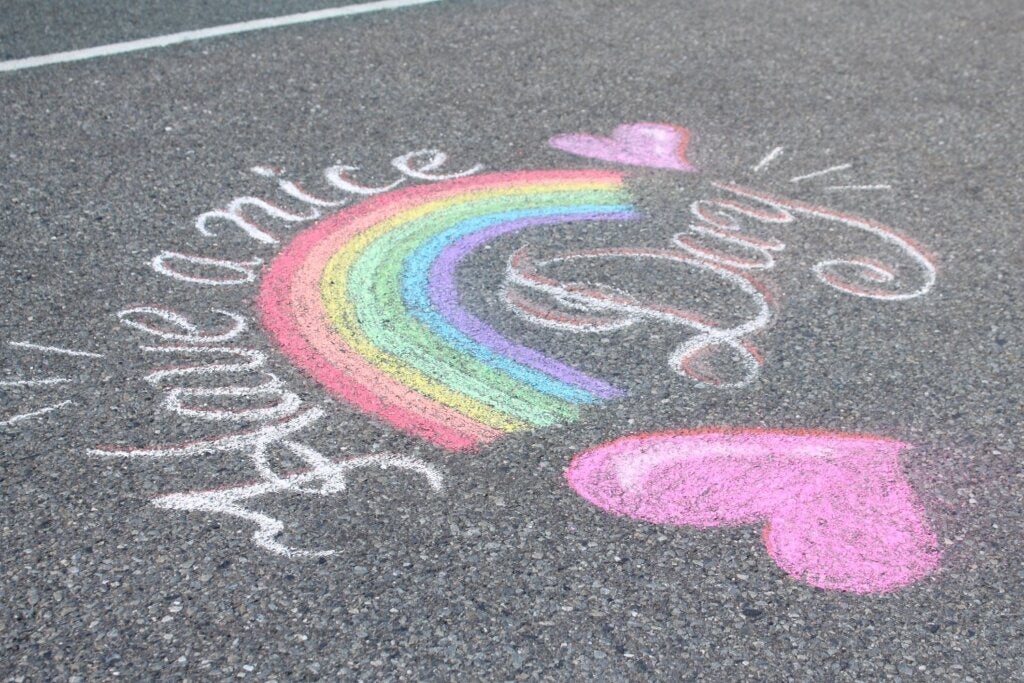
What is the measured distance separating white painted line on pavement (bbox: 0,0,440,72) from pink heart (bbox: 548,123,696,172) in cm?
195

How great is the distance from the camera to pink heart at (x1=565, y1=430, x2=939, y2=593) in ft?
9.40

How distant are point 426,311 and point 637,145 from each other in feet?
5.68

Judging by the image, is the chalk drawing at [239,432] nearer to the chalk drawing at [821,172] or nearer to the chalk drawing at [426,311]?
the chalk drawing at [426,311]

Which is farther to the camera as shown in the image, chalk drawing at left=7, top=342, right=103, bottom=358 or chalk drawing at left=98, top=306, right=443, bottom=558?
chalk drawing at left=7, top=342, right=103, bottom=358

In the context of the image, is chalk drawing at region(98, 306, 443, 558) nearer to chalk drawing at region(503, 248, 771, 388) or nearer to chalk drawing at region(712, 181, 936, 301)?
chalk drawing at region(503, 248, 771, 388)

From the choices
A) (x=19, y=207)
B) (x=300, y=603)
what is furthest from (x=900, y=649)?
(x=19, y=207)

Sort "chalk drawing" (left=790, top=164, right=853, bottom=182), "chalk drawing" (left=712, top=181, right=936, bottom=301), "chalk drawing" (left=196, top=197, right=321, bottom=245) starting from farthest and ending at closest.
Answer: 1. "chalk drawing" (left=790, top=164, right=853, bottom=182)
2. "chalk drawing" (left=196, top=197, right=321, bottom=245)
3. "chalk drawing" (left=712, top=181, right=936, bottom=301)

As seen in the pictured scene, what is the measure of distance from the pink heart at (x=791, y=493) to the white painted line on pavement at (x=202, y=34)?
377 cm

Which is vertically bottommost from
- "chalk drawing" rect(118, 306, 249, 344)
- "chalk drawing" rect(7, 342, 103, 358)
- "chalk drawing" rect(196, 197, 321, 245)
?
"chalk drawing" rect(7, 342, 103, 358)

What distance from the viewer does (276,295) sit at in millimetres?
3932

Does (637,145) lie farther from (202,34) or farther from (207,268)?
(202,34)

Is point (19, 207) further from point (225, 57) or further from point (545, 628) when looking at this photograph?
point (545, 628)

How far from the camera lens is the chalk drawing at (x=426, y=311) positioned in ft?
11.2

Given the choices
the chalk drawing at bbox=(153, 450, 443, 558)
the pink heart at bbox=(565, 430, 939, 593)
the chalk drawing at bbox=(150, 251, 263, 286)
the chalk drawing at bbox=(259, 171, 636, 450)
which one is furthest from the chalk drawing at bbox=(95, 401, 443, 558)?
the chalk drawing at bbox=(150, 251, 263, 286)
